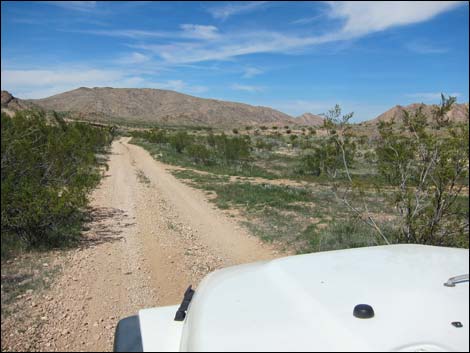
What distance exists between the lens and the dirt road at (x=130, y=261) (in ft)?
13.8

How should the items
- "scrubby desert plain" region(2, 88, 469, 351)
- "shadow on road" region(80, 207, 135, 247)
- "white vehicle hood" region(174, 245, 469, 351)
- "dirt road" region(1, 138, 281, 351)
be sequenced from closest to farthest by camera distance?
"white vehicle hood" region(174, 245, 469, 351) < "dirt road" region(1, 138, 281, 351) < "scrubby desert plain" region(2, 88, 469, 351) < "shadow on road" region(80, 207, 135, 247)

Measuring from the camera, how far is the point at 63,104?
5399 inches

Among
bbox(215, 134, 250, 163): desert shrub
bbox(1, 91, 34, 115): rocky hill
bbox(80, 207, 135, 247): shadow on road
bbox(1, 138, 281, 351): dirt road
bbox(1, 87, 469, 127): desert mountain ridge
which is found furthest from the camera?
bbox(1, 87, 469, 127): desert mountain ridge

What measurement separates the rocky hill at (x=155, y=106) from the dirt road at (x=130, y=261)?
11725cm

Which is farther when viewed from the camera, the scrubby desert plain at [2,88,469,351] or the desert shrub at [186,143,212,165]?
the desert shrub at [186,143,212,165]

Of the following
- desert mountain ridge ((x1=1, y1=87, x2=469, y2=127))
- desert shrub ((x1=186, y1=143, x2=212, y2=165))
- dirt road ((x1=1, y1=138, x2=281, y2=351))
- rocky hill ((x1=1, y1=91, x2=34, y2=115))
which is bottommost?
dirt road ((x1=1, y1=138, x2=281, y2=351))

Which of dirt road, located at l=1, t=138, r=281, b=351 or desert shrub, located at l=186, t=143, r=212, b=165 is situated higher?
desert shrub, located at l=186, t=143, r=212, b=165

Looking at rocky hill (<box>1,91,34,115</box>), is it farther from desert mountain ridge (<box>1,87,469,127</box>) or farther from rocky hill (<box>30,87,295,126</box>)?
rocky hill (<box>30,87,295,126</box>)

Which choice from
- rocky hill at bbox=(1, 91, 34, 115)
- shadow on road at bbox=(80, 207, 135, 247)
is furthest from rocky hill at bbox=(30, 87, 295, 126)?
A: shadow on road at bbox=(80, 207, 135, 247)

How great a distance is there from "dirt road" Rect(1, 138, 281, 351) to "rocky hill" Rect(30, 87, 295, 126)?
117252 millimetres

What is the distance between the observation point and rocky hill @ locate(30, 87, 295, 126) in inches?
5241

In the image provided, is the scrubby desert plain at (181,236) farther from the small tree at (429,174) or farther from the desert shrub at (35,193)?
the desert shrub at (35,193)

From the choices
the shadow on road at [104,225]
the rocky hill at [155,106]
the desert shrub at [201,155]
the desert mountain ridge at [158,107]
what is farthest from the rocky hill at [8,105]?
the rocky hill at [155,106]

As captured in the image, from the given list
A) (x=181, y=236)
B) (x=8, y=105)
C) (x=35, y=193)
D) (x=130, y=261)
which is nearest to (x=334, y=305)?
(x=130, y=261)
